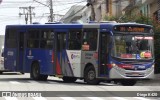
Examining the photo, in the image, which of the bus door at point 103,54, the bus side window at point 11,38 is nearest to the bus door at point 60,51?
the bus door at point 103,54

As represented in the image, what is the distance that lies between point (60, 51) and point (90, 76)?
2.56 metres

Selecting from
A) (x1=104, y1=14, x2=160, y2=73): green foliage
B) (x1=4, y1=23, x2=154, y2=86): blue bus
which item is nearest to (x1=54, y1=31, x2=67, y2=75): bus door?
(x1=4, y1=23, x2=154, y2=86): blue bus

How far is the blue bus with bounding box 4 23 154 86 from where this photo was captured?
2316 cm

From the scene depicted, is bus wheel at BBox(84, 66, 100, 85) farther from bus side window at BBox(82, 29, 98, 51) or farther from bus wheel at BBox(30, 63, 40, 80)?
bus wheel at BBox(30, 63, 40, 80)

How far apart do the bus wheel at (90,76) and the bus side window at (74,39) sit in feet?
4.09

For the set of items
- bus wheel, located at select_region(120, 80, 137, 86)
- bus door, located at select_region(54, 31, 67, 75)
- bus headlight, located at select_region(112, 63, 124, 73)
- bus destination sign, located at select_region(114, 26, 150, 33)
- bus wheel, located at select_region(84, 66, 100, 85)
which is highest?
bus destination sign, located at select_region(114, 26, 150, 33)

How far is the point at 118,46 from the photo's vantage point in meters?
23.1

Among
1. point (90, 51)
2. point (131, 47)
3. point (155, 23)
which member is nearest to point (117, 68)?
point (131, 47)

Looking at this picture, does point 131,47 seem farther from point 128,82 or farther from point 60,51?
point 60,51

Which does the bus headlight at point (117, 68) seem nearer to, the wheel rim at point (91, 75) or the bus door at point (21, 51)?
the wheel rim at point (91, 75)

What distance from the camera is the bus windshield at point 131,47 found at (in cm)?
2309

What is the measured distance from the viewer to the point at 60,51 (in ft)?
84.6

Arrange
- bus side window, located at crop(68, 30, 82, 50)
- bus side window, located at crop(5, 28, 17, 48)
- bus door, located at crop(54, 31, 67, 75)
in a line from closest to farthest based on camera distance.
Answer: bus side window, located at crop(68, 30, 82, 50)
bus door, located at crop(54, 31, 67, 75)
bus side window, located at crop(5, 28, 17, 48)

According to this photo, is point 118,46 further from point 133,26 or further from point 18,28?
point 18,28
